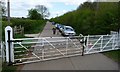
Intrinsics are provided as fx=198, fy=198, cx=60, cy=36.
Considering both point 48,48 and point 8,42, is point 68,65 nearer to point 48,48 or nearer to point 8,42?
point 8,42

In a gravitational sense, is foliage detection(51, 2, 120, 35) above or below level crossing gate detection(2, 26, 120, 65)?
above

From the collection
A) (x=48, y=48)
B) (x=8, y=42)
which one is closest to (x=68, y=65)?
(x=8, y=42)

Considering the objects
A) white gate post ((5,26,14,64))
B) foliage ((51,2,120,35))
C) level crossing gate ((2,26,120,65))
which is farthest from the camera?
foliage ((51,2,120,35))

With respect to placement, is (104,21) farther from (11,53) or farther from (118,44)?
(11,53)

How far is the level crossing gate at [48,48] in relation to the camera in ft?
29.0

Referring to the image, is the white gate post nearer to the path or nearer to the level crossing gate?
the level crossing gate

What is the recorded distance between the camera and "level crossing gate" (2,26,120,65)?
8.83 metres

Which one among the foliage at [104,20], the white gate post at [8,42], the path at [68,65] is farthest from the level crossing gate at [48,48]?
the foliage at [104,20]

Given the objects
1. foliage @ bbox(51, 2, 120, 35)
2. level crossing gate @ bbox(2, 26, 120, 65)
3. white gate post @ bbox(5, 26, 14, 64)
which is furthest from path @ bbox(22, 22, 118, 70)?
foliage @ bbox(51, 2, 120, 35)

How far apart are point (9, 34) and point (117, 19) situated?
10.8 m

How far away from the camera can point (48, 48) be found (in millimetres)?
13133

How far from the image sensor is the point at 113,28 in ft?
59.1

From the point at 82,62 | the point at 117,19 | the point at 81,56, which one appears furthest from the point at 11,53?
the point at 117,19

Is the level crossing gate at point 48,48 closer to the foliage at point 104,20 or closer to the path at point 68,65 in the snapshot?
the path at point 68,65
